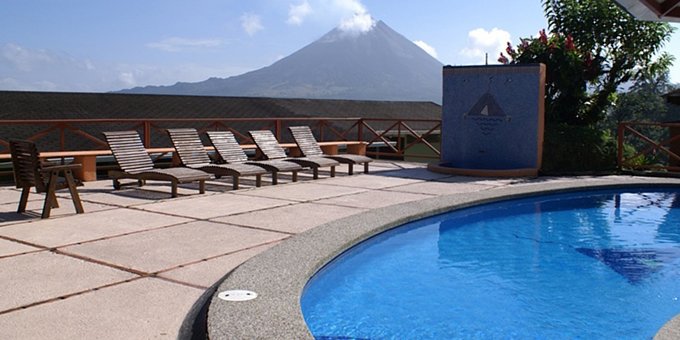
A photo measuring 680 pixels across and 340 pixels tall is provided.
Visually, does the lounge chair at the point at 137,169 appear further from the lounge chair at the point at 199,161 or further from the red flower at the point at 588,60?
the red flower at the point at 588,60

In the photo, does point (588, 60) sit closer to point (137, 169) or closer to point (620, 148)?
point (620, 148)

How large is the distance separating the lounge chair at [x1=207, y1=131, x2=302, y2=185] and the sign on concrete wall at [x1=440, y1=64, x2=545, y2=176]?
400cm

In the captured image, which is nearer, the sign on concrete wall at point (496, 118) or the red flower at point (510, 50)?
the sign on concrete wall at point (496, 118)

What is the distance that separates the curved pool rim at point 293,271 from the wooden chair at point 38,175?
306 centimetres

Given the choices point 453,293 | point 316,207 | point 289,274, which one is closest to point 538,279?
point 453,293

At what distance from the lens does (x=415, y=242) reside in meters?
7.18

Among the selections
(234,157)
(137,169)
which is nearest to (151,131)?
(234,157)

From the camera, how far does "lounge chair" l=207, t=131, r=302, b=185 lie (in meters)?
10.8

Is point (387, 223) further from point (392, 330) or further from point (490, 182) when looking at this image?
point (490, 182)

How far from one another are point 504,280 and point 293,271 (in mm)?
2152

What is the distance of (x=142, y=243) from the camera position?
6055 millimetres

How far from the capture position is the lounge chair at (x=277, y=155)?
38.0ft

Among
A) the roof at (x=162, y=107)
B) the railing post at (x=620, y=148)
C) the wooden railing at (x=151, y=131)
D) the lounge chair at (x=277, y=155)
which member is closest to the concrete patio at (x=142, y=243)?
the lounge chair at (x=277, y=155)

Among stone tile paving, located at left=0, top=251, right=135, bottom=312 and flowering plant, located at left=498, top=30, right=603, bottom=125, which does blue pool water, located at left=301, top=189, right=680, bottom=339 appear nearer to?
stone tile paving, located at left=0, top=251, right=135, bottom=312
